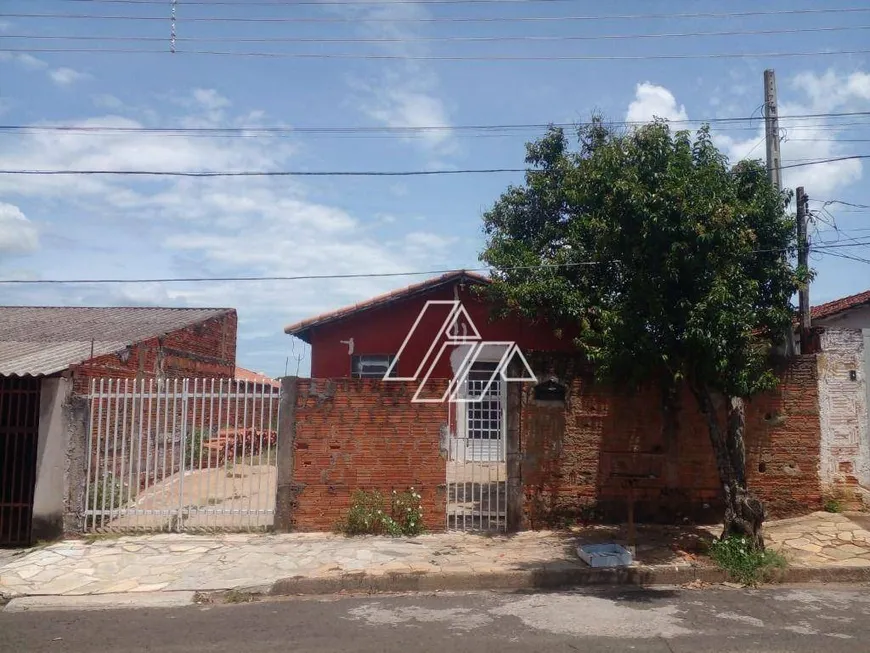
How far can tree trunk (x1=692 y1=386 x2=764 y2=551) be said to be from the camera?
752 cm

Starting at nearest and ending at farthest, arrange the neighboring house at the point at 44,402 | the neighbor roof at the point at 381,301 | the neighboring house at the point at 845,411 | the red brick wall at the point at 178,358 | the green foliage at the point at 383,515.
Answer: the neighboring house at the point at 44,402
the green foliage at the point at 383,515
the neighboring house at the point at 845,411
the red brick wall at the point at 178,358
the neighbor roof at the point at 381,301

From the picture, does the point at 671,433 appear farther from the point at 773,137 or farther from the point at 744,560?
the point at 773,137

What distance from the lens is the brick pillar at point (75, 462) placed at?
8430 millimetres

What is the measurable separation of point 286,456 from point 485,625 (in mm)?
4049

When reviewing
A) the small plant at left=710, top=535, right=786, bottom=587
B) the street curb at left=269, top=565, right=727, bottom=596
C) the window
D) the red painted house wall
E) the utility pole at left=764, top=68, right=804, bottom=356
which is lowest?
the street curb at left=269, top=565, right=727, bottom=596

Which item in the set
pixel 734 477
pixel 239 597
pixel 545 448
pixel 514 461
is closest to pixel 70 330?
pixel 239 597

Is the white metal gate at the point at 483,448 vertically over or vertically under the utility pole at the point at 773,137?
under

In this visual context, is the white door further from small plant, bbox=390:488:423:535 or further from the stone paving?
the stone paving

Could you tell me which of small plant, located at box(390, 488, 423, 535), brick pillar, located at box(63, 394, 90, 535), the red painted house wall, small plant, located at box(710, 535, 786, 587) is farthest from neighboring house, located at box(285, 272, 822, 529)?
the red painted house wall

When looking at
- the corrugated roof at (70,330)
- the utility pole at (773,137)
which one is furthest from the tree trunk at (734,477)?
the corrugated roof at (70,330)

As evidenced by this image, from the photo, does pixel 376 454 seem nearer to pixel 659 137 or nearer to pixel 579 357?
pixel 579 357

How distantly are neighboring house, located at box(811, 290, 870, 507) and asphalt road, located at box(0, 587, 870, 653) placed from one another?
9.26ft

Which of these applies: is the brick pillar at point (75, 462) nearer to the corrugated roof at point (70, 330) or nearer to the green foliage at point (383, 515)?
the corrugated roof at point (70, 330)

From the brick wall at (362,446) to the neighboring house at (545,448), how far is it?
0.5 inches
